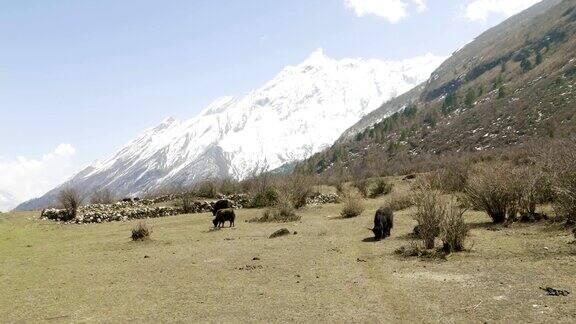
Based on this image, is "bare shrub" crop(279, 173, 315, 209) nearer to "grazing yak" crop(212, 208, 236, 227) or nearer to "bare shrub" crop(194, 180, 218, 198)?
"grazing yak" crop(212, 208, 236, 227)

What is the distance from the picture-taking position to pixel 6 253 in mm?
21531

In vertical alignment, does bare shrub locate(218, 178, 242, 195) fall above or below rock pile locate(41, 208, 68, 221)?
above

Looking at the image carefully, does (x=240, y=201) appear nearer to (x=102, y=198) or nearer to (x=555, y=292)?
(x=102, y=198)

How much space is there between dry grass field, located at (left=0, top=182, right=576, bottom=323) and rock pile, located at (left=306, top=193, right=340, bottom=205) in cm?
1974

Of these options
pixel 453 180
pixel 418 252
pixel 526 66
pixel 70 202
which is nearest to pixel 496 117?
pixel 526 66

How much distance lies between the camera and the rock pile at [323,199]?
42219 millimetres

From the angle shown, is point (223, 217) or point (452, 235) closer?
point (452, 235)

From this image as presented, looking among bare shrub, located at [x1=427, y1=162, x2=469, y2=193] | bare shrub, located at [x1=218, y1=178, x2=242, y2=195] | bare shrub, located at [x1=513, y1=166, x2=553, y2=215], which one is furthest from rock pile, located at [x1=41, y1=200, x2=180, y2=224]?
bare shrub, located at [x1=513, y1=166, x2=553, y2=215]

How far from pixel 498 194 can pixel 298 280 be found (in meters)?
10.4

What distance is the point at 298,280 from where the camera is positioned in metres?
13.4

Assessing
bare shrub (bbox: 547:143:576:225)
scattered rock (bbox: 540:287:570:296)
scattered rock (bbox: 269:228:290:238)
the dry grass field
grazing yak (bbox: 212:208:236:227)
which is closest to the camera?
scattered rock (bbox: 540:287:570:296)

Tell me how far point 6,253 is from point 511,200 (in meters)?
21.6

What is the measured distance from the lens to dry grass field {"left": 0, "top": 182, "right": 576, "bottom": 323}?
1022 cm

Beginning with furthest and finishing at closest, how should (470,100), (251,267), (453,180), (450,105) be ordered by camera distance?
(450,105) → (470,100) → (453,180) → (251,267)
